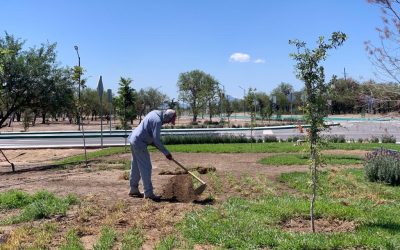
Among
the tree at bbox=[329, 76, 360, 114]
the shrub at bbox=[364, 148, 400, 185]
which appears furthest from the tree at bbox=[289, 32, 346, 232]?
the shrub at bbox=[364, 148, 400, 185]

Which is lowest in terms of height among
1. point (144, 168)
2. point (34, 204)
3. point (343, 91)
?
point (34, 204)

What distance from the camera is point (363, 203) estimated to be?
338 inches

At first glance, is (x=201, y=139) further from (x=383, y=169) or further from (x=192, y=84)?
(x=192, y=84)

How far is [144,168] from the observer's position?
375 inches

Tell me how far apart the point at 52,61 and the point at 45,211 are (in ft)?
44.9

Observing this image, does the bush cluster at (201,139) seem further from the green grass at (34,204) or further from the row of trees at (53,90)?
the green grass at (34,204)

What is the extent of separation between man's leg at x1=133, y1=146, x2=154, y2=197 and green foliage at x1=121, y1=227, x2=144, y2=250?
2.52 meters

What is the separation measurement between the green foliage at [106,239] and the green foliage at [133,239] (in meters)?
0.15

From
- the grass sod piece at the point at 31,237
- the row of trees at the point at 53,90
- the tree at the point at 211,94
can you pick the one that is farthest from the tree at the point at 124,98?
the tree at the point at 211,94

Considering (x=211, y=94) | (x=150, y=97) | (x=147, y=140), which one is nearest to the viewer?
(x=147, y=140)

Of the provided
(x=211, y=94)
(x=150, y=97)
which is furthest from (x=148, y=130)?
(x=150, y=97)

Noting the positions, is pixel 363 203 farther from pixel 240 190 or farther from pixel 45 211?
pixel 45 211

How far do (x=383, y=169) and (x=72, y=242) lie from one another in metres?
7.76

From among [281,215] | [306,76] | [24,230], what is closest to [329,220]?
[281,215]
